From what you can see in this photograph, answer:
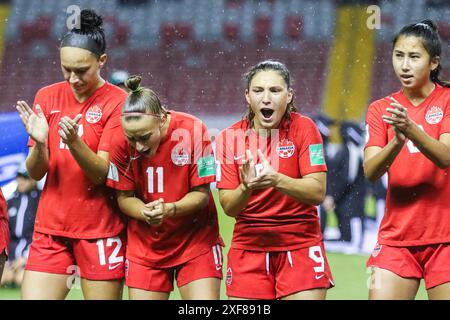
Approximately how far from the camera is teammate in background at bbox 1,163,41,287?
697cm

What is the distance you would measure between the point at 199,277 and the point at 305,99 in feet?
25.4

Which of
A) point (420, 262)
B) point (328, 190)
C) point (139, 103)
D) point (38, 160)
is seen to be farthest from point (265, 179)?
point (328, 190)

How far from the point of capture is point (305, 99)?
11.9 meters

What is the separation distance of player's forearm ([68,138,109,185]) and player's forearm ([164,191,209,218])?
1.16 feet

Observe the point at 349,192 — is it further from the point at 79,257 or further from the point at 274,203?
the point at 79,257

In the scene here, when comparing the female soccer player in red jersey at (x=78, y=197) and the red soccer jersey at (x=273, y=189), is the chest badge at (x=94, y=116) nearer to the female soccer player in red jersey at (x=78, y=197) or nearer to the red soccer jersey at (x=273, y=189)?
the female soccer player in red jersey at (x=78, y=197)

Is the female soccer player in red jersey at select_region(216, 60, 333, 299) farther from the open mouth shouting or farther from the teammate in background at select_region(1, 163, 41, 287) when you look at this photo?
the teammate in background at select_region(1, 163, 41, 287)

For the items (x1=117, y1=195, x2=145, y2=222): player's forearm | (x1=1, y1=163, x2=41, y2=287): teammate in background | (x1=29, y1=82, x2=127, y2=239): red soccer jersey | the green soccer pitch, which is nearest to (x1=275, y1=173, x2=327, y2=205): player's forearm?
(x1=117, y1=195, x2=145, y2=222): player's forearm

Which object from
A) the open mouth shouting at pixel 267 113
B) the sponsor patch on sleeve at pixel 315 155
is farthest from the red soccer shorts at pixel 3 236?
the sponsor patch on sleeve at pixel 315 155

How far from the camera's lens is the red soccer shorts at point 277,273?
428 centimetres

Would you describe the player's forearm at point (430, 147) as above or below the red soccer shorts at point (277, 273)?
above

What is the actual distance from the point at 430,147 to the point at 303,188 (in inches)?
22.1

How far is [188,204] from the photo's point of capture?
4301 mm
